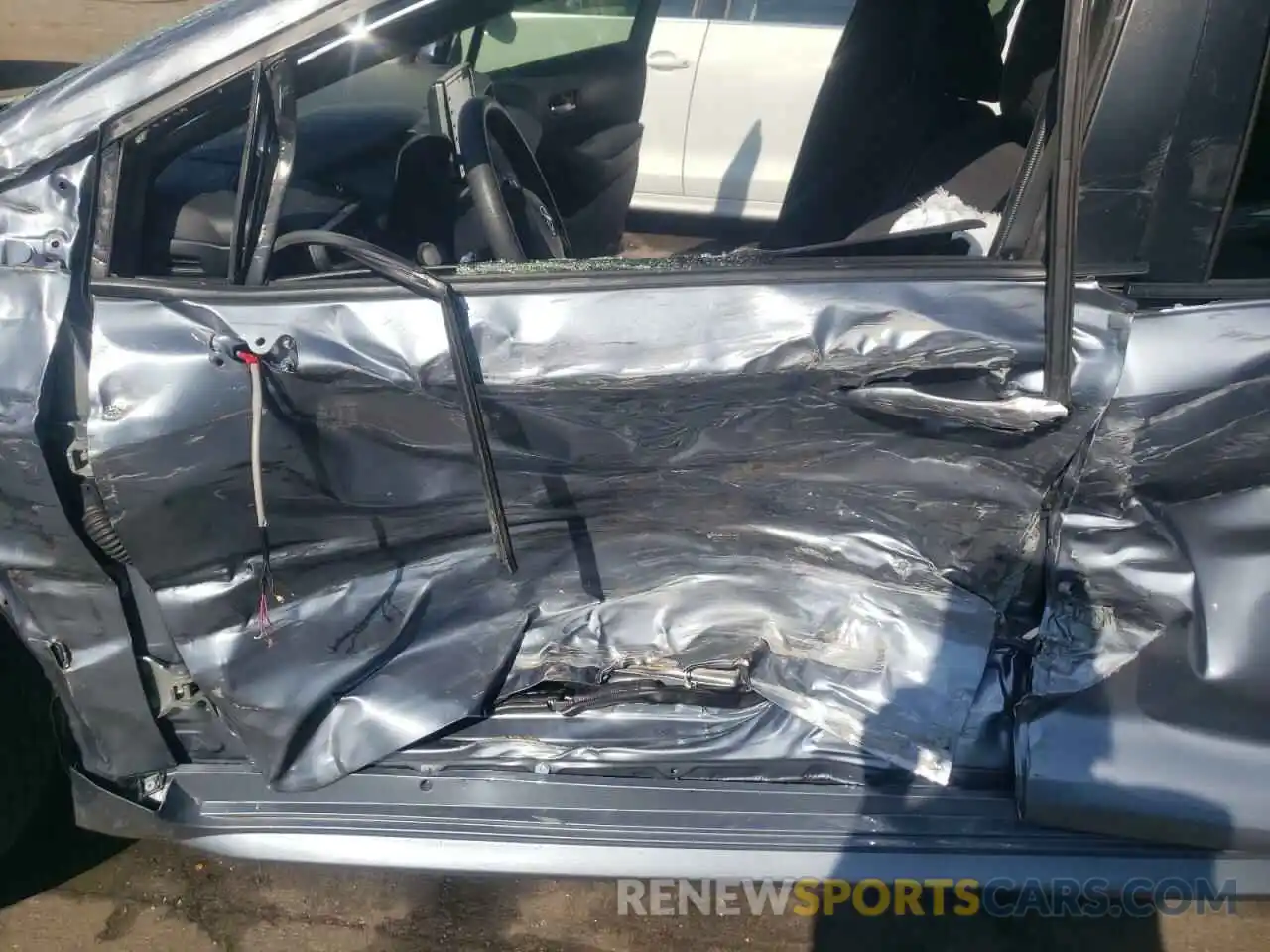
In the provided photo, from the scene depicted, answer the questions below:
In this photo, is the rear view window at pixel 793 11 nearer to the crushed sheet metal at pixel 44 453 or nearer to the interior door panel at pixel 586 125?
the interior door panel at pixel 586 125

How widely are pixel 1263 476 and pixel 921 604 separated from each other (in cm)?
51

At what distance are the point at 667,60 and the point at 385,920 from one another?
360 centimetres

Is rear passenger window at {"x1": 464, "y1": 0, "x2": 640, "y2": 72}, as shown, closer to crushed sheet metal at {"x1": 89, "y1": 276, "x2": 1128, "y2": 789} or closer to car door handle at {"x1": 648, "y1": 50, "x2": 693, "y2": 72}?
car door handle at {"x1": 648, "y1": 50, "x2": 693, "y2": 72}

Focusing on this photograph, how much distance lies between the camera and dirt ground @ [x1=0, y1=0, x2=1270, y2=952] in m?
2.03

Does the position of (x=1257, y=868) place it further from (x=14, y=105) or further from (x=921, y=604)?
(x=14, y=105)

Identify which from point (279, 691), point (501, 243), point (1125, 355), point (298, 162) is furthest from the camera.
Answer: point (298, 162)

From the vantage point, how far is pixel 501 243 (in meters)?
1.90

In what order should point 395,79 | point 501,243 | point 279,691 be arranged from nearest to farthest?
1. point 279,691
2. point 501,243
3. point 395,79

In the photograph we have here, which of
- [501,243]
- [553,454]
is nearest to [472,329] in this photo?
[553,454]

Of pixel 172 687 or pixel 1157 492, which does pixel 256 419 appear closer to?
pixel 172 687

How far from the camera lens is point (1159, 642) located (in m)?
1.57

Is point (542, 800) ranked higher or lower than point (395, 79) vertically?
lower

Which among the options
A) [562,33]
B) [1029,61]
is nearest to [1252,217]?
[1029,61]

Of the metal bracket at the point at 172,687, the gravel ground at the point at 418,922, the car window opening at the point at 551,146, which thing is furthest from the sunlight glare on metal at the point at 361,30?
the gravel ground at the point at 418,922
